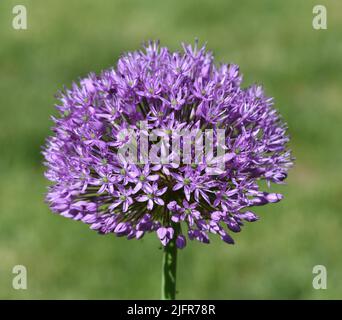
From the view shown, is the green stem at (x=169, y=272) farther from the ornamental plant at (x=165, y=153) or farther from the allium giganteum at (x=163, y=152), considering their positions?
the allium giganteum at (x=163, y=152)

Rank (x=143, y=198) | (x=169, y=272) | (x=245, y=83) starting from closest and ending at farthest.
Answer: (x=143, y=198) < (x=169, y=272) < (x=245, y=83)

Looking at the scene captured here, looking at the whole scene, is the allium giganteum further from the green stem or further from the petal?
the green stem

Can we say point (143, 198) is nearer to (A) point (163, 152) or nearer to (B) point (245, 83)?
(A) point (163, 152)

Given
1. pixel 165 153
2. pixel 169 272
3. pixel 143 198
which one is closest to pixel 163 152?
pixel 165 153

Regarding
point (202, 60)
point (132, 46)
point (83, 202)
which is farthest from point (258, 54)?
point (83, 202)

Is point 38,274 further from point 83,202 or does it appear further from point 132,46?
point 132,46

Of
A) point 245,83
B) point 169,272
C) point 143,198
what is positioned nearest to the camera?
point 143,198
